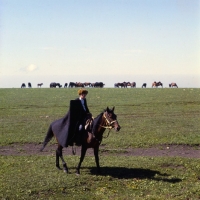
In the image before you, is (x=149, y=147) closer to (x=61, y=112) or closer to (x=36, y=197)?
(x=36, y=197)

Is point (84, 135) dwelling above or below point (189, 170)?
above

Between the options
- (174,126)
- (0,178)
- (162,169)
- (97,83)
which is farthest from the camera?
(97,83)

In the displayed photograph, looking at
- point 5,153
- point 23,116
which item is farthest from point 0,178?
point 23,116

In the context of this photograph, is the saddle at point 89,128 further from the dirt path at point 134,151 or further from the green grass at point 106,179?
the dirt path at point 134,151

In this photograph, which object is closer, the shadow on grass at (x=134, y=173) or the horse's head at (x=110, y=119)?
the horse's head at (x=110, y=119)

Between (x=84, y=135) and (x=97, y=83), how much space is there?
3272 inches

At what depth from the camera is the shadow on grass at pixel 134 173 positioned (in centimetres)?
1123

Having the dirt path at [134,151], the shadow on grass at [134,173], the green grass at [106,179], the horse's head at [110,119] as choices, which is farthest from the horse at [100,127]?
the dirt path at [134,151]

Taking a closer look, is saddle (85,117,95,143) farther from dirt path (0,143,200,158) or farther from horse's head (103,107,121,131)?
dirt path (0,143,200,158)

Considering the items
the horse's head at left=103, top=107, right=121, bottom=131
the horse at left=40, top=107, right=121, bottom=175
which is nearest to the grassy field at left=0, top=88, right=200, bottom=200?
the horse at left=40, top=107, right=121, bottom=175

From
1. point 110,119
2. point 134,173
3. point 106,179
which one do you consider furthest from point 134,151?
point 110,119

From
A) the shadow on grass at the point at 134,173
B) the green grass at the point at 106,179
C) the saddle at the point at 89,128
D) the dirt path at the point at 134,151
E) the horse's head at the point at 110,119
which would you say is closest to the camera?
the green grass at the point at 106,179

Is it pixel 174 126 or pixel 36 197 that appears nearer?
pixel 36 197

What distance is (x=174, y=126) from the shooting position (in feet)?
70.4
